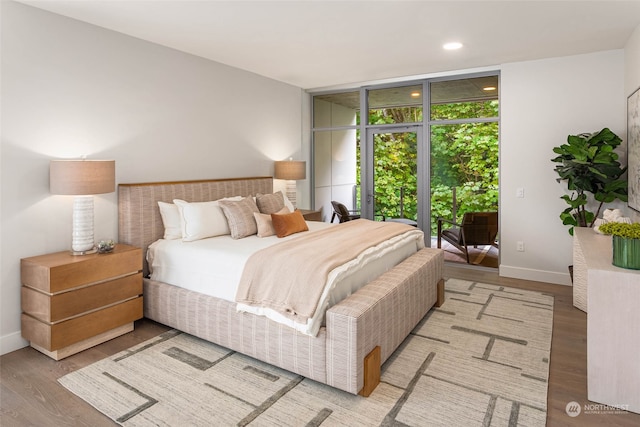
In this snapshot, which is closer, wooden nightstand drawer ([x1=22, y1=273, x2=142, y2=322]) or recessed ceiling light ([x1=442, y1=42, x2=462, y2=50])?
wooden nightstand drawer ([x1=22, y1=273, x2=142, y2=322])

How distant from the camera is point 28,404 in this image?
93.2 inches

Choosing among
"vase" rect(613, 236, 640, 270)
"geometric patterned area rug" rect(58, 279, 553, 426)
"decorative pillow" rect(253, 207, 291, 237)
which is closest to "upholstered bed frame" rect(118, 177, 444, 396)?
"geometric patterned area rug" rect(58, 279, 553, 426)

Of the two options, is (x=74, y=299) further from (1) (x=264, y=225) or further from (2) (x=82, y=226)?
(1) (x=264, y=225)

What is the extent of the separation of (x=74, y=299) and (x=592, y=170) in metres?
4.62

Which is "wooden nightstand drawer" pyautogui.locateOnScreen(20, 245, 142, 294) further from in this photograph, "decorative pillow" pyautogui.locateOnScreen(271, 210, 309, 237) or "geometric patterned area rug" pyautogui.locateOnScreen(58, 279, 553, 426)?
"decorative pillow" pyautogui.locateOnScreen(271, 210, 309, 237)

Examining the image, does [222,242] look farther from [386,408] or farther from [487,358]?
[487,358]

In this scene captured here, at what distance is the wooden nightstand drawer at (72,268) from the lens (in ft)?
9.24

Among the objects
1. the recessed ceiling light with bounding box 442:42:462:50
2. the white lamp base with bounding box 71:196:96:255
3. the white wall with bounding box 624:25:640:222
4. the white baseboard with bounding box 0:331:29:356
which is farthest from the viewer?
the recessed ceiling light with bounding box 442:42:462:50

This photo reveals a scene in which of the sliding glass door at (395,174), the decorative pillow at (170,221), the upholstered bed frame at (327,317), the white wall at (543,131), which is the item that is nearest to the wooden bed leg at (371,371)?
the upholstered bed frame at (327,317)

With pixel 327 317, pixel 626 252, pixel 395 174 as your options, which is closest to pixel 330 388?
pixel 327 317

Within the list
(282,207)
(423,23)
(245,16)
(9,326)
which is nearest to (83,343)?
(9,326)

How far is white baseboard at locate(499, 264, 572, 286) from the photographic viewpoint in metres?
4.69

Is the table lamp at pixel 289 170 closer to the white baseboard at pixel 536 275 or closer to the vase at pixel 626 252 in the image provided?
the white baseboard at pixel 536 275

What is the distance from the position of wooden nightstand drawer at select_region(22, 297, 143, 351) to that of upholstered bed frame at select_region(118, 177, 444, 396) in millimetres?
271
